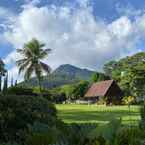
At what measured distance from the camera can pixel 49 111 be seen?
34.4 feet

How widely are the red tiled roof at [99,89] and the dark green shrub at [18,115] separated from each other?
2631 inches

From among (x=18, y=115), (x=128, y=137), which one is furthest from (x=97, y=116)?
(x=128, y=137)

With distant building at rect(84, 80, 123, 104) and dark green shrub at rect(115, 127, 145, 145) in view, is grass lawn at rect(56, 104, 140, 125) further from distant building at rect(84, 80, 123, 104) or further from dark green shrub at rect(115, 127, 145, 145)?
distant building at rect(84, 80, 123, 104)

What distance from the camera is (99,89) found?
7938 centimetres

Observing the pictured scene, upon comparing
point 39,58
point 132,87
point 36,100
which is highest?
point 39,58

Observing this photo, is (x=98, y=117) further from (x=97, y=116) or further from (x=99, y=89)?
(x=99, y=89)

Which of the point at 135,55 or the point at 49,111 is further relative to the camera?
the point at 135,55

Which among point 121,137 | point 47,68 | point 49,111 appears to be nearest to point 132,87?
point 47,68

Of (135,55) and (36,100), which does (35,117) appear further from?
(135,55)

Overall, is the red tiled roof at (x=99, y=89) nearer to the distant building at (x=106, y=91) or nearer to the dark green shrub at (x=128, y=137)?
the distant building at (x=106, y=91)

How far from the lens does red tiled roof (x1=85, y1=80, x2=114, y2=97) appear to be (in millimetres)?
76938

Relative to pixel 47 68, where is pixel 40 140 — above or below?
below

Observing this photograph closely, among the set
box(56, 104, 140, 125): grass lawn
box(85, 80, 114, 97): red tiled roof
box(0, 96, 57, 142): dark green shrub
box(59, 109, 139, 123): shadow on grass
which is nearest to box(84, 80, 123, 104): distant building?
box(85, 80, 114, 97): red tiled roof

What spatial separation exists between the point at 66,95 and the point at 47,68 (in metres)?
8.62
